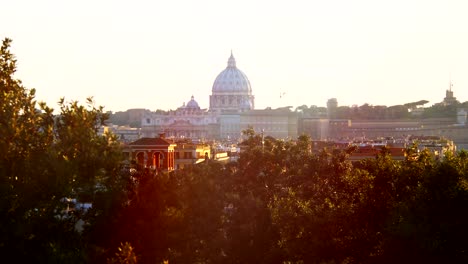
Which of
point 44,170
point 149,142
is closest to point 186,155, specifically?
point 149,142

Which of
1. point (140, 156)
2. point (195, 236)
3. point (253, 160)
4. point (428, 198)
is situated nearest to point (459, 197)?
point (428, 198)

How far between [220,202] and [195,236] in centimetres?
535

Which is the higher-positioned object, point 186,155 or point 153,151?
point 153,151

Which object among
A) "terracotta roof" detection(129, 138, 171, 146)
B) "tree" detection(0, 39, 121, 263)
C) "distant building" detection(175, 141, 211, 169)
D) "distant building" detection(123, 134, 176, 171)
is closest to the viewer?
"tree" detection(0, 39, 121, 263)

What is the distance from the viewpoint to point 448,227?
91.2ft

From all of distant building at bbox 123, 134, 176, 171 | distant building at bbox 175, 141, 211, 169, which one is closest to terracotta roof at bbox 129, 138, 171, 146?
distant building at bbox 123, 134, 176, 171

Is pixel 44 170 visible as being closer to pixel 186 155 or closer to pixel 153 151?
pixel 153 151

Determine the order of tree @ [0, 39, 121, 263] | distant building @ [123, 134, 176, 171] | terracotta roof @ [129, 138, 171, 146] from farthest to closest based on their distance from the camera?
terracotta roof @ [129, 138, 171, 146] → distant building @ [123, 134, 176, 171] → tree @ [0, 39, 121, 263]

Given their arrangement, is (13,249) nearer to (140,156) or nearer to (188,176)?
(188,176)

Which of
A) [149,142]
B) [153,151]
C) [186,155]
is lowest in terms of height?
[186,155]

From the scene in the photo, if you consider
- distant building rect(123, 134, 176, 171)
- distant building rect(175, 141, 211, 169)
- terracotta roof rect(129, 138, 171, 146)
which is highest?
terracotta roof rect(129, 138, 171, 146)

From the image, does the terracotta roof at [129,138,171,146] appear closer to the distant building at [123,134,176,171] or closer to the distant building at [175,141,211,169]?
the distant building at [123,134,176,171]

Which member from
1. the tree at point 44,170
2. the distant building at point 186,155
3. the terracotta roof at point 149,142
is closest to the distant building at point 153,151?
the terracotta roof at point 149,142

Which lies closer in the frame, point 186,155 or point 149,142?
Result: point 149,142
